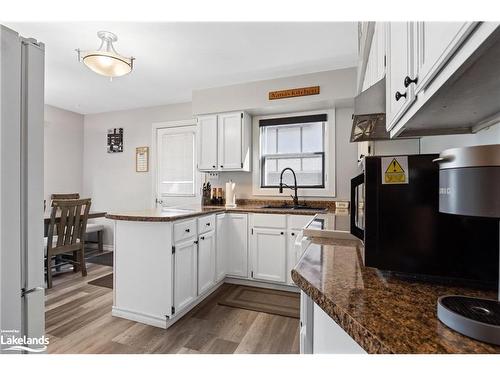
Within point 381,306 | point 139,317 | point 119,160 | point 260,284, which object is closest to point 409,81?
point 381,306

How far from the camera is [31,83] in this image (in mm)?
878

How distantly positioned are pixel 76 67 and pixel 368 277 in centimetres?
372

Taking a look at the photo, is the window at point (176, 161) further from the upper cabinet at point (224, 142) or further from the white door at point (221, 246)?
the white door at point (221, 246)

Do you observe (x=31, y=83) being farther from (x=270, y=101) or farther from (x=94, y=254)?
(x=94, y=254)

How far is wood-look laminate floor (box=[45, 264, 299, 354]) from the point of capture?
181cm

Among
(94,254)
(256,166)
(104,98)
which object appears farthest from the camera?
(94,254)

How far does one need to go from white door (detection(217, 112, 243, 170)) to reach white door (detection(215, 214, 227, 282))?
78cm

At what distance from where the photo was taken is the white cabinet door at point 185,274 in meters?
2.13

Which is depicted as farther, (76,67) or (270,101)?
(270,101)

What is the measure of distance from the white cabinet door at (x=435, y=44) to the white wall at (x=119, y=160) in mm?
3960

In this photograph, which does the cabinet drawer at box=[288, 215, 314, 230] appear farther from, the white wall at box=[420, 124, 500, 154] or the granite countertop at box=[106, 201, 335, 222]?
the white wall at box=[420, 124, 500, 154]
